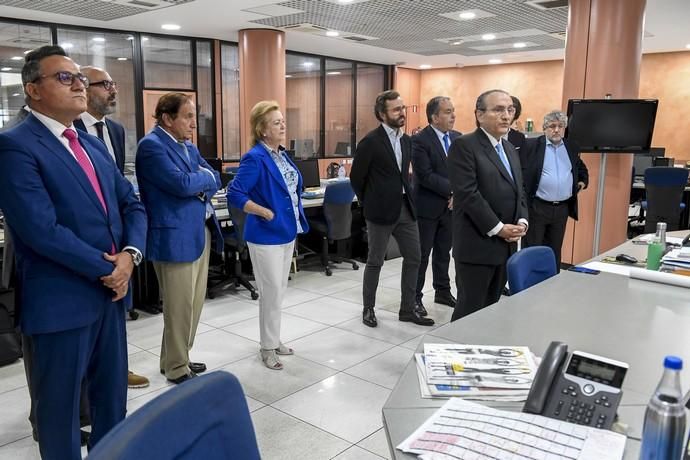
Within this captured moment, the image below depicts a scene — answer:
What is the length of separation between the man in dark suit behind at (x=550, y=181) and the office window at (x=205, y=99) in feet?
22.7

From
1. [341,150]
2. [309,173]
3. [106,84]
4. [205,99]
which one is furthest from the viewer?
[341,150]

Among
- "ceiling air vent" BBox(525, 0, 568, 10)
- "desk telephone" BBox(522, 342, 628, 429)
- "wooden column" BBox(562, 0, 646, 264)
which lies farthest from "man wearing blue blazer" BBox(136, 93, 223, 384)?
"ceiling air vent" BBox(525, 0, 568, 10)

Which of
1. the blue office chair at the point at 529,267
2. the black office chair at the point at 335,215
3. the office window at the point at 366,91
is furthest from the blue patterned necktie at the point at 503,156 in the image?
the office window at the point at 366,91

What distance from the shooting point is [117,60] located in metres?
9.45

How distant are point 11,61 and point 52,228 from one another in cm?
769

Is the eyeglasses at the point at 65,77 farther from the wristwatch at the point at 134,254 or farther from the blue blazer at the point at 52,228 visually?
the wristwatch at the point at 134,254

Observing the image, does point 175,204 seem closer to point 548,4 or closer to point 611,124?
point 611,124

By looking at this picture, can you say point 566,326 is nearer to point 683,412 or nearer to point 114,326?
point 683,412

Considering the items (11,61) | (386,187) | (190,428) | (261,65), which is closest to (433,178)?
(386,187)

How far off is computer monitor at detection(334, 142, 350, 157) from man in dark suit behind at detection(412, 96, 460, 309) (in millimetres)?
8048

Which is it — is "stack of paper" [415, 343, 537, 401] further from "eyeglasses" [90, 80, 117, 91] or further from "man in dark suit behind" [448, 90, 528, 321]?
"eyeglasses" [90, 80, 117, 91]

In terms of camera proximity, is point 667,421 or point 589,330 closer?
point 667,421

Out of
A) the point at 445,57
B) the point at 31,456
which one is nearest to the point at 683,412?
the point at 31,456

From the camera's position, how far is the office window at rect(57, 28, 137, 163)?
9.05 meters
